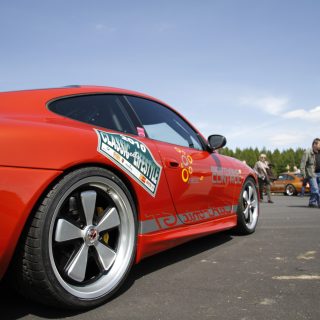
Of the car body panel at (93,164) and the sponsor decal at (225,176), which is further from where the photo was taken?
the sponsor decal at (225,176)

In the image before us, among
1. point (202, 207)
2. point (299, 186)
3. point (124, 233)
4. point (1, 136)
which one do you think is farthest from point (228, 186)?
point (299, 186)

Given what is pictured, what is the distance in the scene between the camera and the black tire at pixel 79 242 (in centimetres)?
180

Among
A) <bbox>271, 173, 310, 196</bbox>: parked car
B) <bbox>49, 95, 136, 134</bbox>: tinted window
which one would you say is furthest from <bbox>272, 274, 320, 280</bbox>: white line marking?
<bbox>271, 173, 310, 196</bbox>: parked car

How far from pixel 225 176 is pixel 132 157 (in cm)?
167

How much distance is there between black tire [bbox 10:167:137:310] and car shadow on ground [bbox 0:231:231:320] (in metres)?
0.13

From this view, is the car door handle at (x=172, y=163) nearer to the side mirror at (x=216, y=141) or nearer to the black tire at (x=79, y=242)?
the black tire at (x=79, y=242)

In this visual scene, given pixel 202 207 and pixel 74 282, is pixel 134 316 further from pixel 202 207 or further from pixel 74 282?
pixel 202 207

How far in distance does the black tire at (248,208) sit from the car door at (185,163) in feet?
1.45

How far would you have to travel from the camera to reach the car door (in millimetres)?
2881

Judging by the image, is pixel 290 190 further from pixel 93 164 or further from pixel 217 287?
pixel 93 164

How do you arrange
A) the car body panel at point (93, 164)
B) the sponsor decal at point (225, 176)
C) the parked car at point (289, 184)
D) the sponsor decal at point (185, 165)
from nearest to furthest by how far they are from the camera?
the car body panel at point (93, 164), the sponsor decal at point (185, 165), the sponsor decal at point (225, 176), the parked car at point (289, 184)

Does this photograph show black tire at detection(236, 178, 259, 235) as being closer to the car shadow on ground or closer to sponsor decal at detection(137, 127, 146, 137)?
the car shadow on ground

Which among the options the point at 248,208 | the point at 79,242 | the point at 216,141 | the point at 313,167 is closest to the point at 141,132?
the point at 79,242

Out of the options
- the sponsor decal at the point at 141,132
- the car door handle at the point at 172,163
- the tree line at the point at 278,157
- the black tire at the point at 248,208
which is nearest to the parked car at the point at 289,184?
the black tire at the point at 248,208
